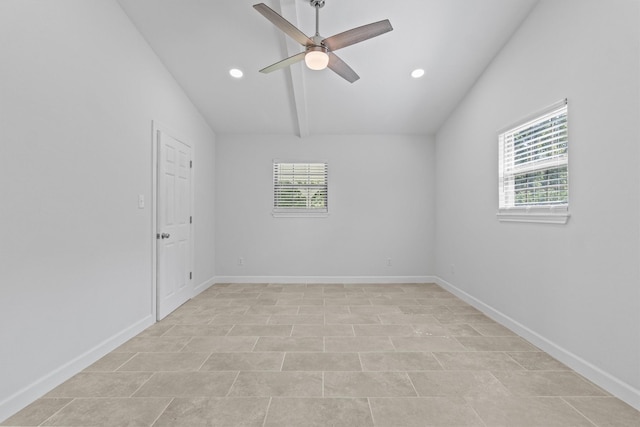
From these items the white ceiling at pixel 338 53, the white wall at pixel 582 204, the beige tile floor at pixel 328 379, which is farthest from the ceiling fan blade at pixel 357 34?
the beige tile floor at pixel 328 379

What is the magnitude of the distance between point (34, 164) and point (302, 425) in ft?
7.47

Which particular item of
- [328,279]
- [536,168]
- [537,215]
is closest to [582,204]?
[537,215]

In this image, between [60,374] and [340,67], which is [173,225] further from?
[340,67]

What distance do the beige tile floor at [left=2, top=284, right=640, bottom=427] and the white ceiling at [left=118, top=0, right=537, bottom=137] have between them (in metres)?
2.88

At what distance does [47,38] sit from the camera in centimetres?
211

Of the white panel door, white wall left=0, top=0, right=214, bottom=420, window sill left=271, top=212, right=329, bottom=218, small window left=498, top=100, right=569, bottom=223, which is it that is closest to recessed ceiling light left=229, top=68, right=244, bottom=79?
white wall left=0, top=0, right=214, bottom=420

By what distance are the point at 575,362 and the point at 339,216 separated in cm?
354

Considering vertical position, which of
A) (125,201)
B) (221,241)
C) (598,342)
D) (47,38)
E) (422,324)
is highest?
(47,38)

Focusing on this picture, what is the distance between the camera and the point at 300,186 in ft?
17.6

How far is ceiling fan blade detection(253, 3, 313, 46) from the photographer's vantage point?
225 cm

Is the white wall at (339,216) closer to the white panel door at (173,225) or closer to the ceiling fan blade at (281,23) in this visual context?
the white panel door at (173,225)

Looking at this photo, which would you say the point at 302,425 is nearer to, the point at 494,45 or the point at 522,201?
the point at 522,201

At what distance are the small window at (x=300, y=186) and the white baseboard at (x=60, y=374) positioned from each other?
9.55 ft

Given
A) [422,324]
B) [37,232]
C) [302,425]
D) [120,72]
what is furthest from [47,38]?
[422,324]
